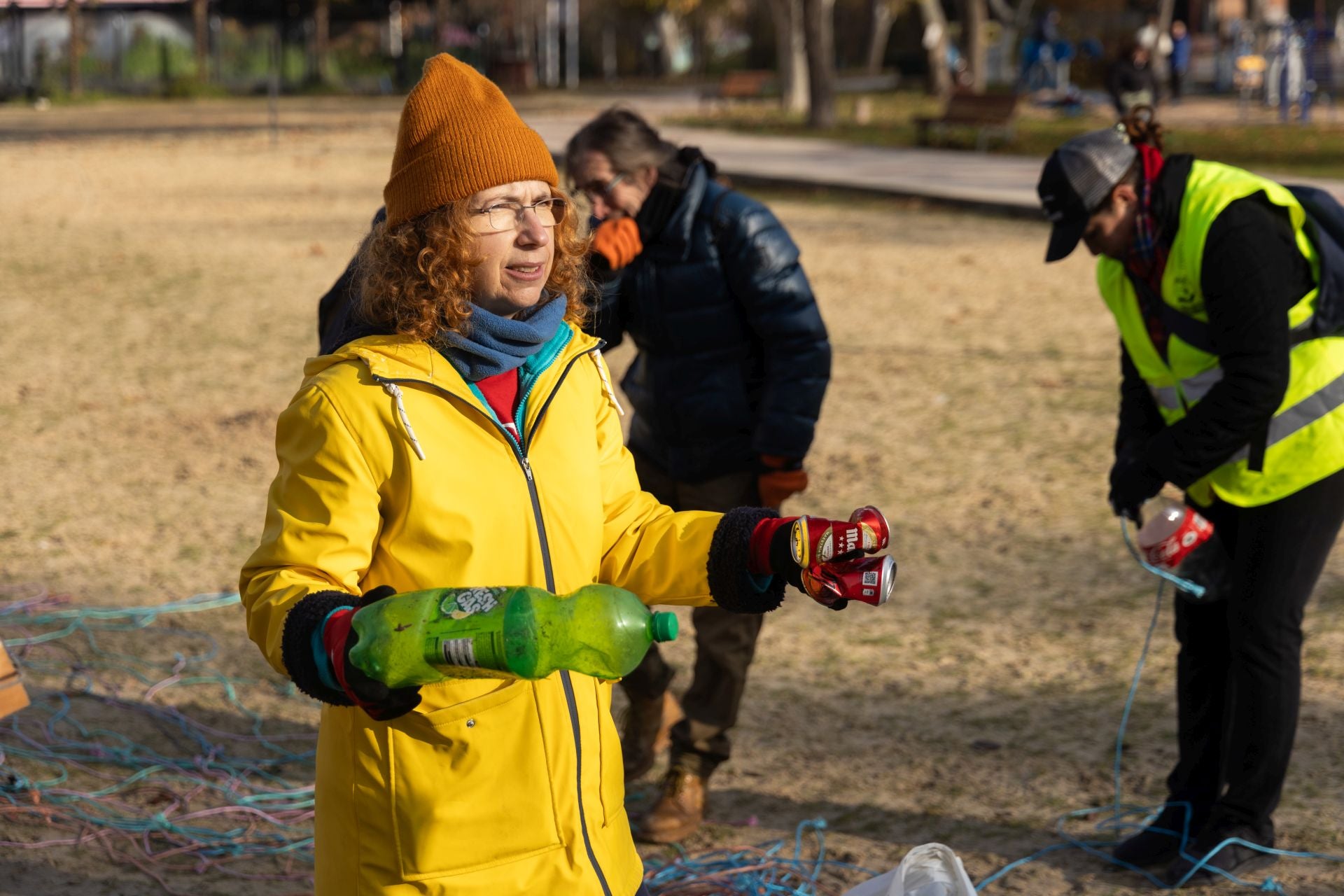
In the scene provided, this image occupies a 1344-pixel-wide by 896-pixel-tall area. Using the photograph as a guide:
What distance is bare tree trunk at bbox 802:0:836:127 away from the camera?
970 inches

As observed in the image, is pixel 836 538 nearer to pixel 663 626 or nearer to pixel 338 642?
pixel 663 626

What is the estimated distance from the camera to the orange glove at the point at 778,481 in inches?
161

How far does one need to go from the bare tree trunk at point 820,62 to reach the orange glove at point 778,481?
21.5 meters

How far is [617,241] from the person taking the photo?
157 inches

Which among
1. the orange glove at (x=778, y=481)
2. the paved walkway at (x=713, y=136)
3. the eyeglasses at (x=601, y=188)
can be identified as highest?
the paved walkway at (x=713, y=136)

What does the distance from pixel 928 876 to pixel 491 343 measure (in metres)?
1.19

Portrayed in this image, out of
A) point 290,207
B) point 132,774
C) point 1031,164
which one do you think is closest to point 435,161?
point 132,774

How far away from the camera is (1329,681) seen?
505 centimetres

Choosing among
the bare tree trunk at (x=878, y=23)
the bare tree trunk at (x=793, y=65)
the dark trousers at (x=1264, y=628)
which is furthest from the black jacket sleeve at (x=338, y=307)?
the bare tree trunk at (x=878, y=23)

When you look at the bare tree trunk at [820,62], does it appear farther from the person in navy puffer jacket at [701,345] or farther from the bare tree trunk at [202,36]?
the bare tree trunk at [202,36]

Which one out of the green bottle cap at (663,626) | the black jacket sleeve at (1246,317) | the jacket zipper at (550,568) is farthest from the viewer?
the black jacket sleeve at (1246,317)

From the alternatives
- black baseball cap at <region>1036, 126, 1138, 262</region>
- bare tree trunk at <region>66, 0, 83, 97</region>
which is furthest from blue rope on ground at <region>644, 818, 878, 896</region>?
bare tree trunk at <region>66, 0, 83, 97</region>

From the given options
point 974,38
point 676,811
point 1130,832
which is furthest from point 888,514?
point 974,38

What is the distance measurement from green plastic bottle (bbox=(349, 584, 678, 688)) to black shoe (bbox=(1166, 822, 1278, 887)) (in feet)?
7.93
